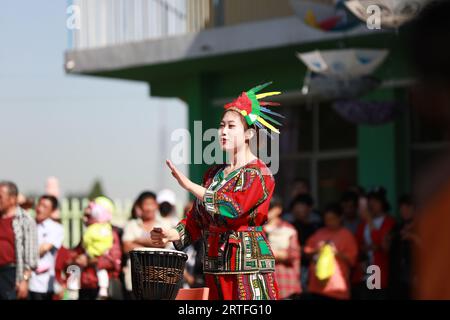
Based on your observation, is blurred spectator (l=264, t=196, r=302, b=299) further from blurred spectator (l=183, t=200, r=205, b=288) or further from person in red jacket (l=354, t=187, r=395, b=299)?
blurred spectator (l=183, t=200, r=205, b=288)

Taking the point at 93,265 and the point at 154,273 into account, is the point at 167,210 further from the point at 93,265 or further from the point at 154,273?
the point at 154,273

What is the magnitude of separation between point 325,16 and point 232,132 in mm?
7087

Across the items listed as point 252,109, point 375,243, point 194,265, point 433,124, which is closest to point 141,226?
point 194,265

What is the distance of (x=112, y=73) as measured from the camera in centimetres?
1617

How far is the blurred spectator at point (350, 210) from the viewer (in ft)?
34.7

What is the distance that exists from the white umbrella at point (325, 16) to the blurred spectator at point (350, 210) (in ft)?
7.57

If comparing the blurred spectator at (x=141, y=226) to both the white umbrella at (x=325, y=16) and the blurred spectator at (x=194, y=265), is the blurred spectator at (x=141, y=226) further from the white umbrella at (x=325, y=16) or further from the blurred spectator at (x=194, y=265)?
the white umbrella at (x=325, y=16)

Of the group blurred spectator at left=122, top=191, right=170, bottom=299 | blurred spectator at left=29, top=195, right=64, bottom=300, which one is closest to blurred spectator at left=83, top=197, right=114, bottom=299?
blurred spectator at left=122, top=191, right=170, bottom=299

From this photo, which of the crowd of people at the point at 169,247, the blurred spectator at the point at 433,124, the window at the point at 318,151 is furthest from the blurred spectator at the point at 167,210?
the blurred spectator at the point at 433,124

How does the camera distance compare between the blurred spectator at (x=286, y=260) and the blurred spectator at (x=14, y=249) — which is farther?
the blurred spectator at (x=286, y=260)

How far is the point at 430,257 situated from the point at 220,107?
14.3m

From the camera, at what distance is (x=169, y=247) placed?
8922 millimetres

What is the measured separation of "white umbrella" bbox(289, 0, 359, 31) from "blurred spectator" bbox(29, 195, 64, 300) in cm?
413

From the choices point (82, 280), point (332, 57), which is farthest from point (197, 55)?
point (82, 280)
